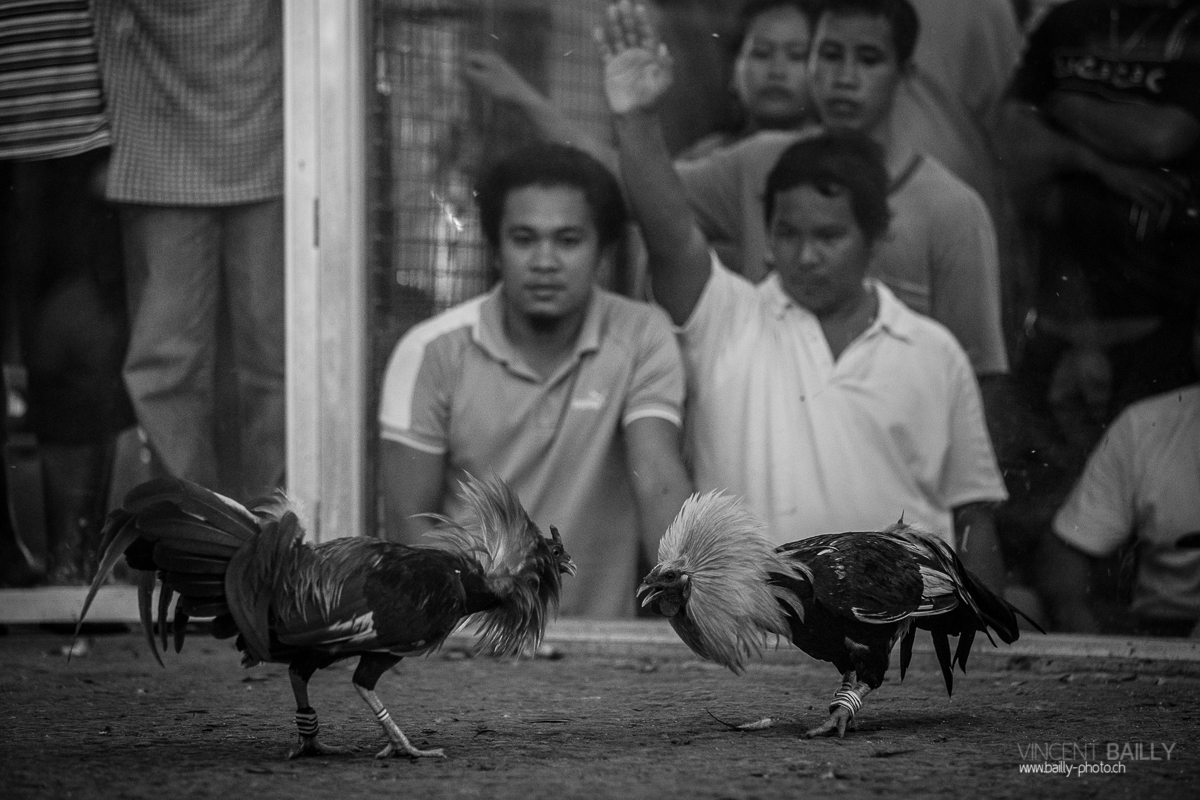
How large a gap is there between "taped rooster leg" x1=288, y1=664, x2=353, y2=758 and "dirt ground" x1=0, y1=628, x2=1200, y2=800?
0.26 feet

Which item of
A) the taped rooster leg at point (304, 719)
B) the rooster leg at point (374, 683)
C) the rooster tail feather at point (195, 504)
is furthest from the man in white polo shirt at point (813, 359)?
the rooster tail feather at point (195, 504)

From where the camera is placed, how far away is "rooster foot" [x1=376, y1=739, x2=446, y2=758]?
3.69 m

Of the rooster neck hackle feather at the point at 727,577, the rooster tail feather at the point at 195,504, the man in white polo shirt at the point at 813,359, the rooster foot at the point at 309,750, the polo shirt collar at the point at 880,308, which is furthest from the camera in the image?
the polo shirt collar at the point at 880,308

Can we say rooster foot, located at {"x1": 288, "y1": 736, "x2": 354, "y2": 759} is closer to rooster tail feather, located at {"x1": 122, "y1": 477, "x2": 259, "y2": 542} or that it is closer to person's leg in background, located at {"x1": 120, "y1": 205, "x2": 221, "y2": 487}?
rooster tail feather, located at {"x1": 122, "y1": 477, "x2": 259, "y2": 542}

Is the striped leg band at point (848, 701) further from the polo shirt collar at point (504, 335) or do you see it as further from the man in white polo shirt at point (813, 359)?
the polo shirt collar at point (504, 335)

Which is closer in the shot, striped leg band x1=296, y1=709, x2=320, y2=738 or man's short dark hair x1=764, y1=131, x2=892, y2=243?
striped leg band x1=296, y1=709, x2=320, y2=738

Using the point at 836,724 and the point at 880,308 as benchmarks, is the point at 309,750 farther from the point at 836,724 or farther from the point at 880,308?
the point at 880,308

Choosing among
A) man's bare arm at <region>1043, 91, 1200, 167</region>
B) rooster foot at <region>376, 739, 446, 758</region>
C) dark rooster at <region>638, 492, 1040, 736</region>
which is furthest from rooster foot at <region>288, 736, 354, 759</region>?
man's bare arm at <region>1043, 91, 1200, 167</region>

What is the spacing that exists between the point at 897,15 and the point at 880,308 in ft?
4.60

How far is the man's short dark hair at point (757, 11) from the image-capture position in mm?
6035

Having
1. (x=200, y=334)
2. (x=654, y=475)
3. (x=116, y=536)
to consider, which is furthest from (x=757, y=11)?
(x=116, y=536)

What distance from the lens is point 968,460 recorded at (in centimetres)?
581

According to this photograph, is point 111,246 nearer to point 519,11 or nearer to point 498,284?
point 498,284

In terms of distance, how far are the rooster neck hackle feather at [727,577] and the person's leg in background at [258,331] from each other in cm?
270
